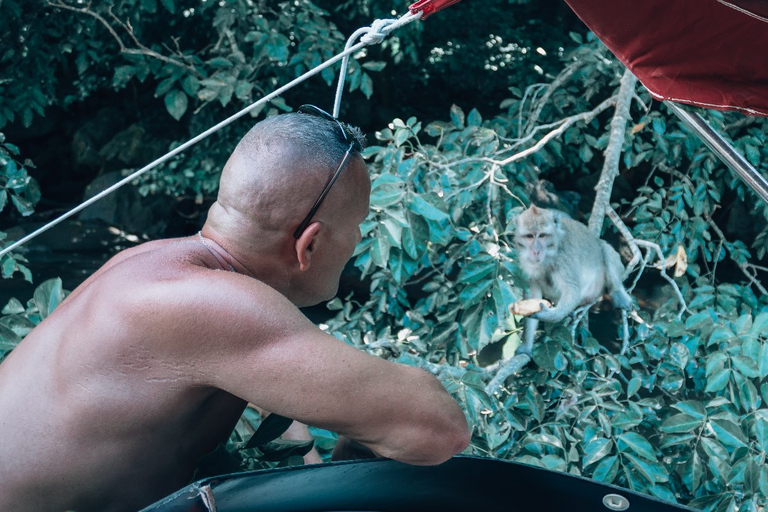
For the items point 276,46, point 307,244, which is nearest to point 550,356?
point 307,244

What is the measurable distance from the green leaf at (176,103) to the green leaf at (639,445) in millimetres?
3047

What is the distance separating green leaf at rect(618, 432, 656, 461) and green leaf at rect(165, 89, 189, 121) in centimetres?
305

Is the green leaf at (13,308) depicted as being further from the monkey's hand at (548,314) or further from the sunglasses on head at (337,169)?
the monkey's hand at (548,314)

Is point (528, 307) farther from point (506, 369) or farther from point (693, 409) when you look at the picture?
point (693, 409)

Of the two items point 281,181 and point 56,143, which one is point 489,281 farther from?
point 56,143

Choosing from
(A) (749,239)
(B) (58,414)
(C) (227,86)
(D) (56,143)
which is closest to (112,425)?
(B) (58,414)

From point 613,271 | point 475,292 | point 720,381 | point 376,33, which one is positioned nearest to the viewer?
point 376,33

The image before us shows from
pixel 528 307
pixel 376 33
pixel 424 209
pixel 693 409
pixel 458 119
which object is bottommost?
pixel 528 307

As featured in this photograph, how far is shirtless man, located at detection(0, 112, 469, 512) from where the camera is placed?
108 cm

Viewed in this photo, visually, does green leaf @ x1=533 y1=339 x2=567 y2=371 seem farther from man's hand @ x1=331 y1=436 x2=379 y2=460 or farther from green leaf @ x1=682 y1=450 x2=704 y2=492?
man's hand @ x1=331 y1=436 x2=379 y2=460

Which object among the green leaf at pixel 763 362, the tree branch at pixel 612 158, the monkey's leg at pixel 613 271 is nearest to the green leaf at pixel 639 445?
the green leaf at pixel 763 362

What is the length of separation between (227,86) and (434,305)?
6.17ft

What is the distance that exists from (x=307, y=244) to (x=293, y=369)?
0.25 meters

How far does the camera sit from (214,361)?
43.2 inches
